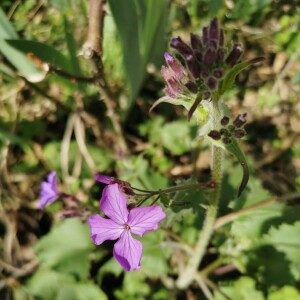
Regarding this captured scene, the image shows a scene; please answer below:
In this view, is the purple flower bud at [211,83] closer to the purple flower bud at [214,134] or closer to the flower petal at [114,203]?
the purple flower bud at [214,134]

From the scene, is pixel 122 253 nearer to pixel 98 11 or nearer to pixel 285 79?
pixel 98 11

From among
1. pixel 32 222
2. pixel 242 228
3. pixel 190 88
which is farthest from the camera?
pixel 32 222

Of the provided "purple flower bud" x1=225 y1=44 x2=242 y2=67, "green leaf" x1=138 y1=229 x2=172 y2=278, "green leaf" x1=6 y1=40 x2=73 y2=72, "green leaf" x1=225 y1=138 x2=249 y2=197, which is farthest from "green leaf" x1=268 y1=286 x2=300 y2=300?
"green leaf" x1=6 y1=40 x2=73 y2=72

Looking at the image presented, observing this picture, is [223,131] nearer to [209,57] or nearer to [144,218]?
[209,57]

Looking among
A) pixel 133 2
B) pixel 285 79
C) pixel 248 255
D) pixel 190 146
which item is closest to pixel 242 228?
pixel 248 255

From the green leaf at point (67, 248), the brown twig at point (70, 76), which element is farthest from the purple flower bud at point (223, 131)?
the green leaf at point (67, 248)
